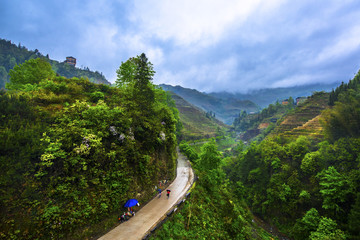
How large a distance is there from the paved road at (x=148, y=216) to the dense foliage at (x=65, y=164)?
56.8 inches

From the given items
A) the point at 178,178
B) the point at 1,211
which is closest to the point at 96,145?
the point at 1,211

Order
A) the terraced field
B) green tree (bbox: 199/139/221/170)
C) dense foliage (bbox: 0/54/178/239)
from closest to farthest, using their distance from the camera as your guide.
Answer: dense foliage (bbox: 0/54/178/239), green tree (bbox: 199/139/221/170), the terraced field

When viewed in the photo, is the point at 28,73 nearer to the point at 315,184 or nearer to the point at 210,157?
the point at 210,157

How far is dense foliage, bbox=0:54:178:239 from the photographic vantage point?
9.62 metres

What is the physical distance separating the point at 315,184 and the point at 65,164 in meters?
36.4

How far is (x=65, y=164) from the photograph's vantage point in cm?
1155

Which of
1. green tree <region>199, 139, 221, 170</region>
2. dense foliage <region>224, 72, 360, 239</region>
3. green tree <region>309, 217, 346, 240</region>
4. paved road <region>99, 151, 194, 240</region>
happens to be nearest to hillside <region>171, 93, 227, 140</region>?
dense foliage <region>224, 72, 360, 239</region>

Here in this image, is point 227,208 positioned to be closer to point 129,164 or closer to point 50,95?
point 129,164

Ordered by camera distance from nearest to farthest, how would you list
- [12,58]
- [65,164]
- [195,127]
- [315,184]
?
1. [65,164]
2. [315,184]
3. [195,127]
4. [12,58]

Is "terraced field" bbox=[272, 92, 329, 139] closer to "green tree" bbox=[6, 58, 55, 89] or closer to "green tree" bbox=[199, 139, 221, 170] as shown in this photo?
"green tree" bbox=[199, 139, 221, 170]

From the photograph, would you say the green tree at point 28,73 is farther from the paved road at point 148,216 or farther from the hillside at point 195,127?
the hillside at point 195,127

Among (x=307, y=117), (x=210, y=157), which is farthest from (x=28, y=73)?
(x=307, y=117)

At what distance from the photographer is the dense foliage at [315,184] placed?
66.9 feet

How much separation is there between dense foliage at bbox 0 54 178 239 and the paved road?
4.74 ft
